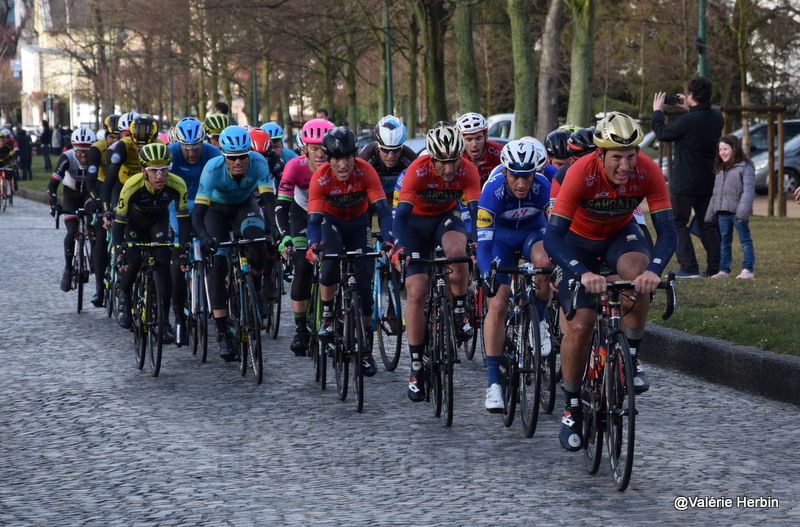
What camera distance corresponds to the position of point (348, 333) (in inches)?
335

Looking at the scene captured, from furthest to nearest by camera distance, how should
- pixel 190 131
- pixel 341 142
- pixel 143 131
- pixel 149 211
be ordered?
pixel 143 131, pixel 190 131, pixel 149 211, pixel 341 142

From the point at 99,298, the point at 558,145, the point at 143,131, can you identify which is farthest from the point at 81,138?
the point at 558,145

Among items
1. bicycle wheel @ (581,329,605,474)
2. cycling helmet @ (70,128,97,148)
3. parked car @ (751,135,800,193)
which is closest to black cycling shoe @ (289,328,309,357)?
bicycle wheel @ (581,329,605,474)

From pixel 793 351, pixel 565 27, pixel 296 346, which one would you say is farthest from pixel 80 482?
pixel 565 27

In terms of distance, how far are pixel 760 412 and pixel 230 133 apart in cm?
451

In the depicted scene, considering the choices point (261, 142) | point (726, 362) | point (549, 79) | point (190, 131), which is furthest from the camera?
point (549, 79)

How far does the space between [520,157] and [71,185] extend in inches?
292

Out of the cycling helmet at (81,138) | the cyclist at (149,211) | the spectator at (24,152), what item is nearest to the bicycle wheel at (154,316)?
the cyclist at (149,211)

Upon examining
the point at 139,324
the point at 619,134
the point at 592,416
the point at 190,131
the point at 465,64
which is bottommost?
the point at 592,416

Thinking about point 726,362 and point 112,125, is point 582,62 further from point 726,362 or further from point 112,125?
point 726,362

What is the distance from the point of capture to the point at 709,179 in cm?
1386

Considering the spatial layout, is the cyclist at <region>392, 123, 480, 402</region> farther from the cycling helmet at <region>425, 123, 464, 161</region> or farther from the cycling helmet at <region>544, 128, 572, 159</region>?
the cycling helmet at <region>544, 128, 572, 159</region>

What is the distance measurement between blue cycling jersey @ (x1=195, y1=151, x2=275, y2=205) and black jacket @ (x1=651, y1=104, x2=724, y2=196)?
16.8 ft

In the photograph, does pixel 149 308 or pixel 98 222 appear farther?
pixel 98 222
